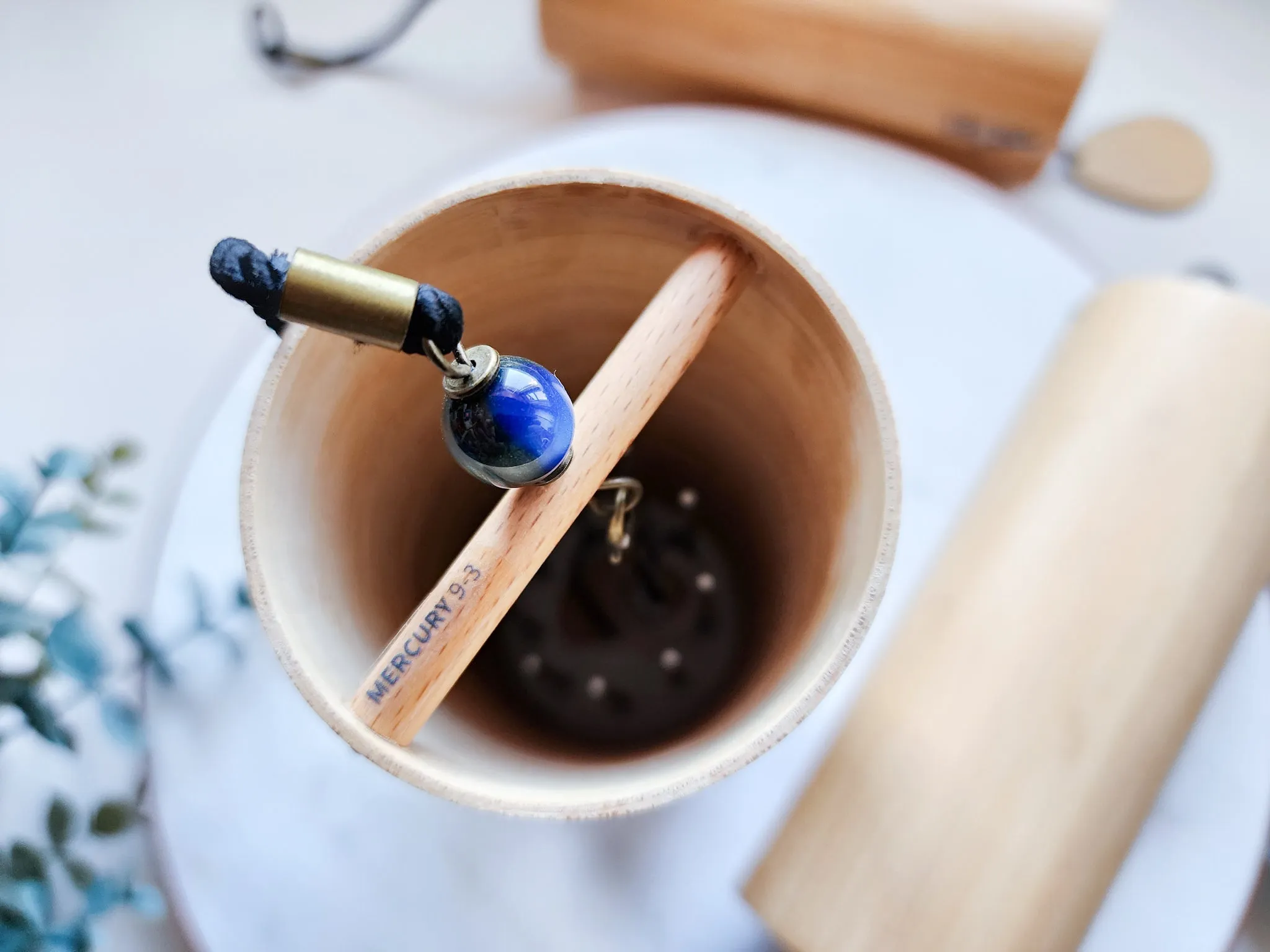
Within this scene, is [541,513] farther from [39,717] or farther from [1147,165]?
[1147,165]

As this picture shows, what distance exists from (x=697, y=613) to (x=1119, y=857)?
0.63 ft

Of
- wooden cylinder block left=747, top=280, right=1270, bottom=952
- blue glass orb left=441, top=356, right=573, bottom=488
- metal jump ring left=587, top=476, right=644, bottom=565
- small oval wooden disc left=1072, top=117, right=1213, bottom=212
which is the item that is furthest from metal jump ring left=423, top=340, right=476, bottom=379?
small oval wooden disc left=1072, top=117, right=1213, bottom=212

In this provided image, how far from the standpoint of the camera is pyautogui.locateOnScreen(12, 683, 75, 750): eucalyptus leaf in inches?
13.7

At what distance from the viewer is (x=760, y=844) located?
0.39 meters

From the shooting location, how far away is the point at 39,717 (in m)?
0.35

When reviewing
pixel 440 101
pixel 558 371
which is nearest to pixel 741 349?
pixel 558 371

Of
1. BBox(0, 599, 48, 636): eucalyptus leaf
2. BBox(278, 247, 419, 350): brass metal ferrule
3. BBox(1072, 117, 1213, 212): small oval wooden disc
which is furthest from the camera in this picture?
BBox(1072, 117, 1213, 212): small oval wooden disc

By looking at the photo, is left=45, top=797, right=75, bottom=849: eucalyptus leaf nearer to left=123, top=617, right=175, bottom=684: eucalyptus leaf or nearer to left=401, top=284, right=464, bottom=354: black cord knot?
left=123, top=617, right=175, bottom=684: eucalyptus leaf

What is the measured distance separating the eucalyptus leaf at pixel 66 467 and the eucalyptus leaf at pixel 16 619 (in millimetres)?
48

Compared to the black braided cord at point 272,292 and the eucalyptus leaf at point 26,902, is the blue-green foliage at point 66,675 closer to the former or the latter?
the eucalyptus leaf at point 26,902

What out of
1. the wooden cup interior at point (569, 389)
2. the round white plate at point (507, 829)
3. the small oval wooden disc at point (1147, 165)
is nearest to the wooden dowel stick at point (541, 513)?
the wooden cup interior at point (569, 389)

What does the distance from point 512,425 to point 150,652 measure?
24 cm

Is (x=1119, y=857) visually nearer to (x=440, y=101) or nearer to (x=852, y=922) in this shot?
(x=852, y=922)

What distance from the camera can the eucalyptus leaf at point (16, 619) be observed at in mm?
333
